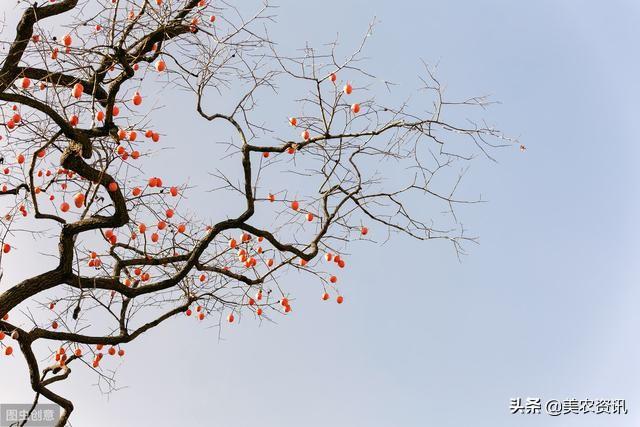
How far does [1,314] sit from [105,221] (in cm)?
83

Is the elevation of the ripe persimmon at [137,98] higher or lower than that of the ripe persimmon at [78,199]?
higher

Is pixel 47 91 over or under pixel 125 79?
under

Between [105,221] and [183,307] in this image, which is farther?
[183,307]

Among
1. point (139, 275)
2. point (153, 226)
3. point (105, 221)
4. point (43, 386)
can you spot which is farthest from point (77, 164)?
point (43, 386)

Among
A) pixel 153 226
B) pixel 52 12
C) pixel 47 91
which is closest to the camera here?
pixel 47 91

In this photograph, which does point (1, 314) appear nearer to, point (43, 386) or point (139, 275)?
point (43, 386)

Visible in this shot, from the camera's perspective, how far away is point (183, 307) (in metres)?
4.76

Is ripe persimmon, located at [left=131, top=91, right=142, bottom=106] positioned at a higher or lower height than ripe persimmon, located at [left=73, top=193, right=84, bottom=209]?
higher

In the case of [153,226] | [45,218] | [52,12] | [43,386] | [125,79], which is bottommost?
[43,386]

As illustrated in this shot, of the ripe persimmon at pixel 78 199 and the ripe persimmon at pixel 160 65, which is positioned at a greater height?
the ripe persimmon at pixel 160 65

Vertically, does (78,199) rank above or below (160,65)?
below

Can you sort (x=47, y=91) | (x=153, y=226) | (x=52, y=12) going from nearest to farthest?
(x=47, y=91) < (x=52, y=12) < (x=153, y=226)

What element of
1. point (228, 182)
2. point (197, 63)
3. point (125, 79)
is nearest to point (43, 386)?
point (228, 182)

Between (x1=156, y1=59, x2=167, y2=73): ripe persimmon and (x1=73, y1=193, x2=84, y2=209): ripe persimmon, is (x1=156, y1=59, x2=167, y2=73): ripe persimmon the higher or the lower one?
the higher one
